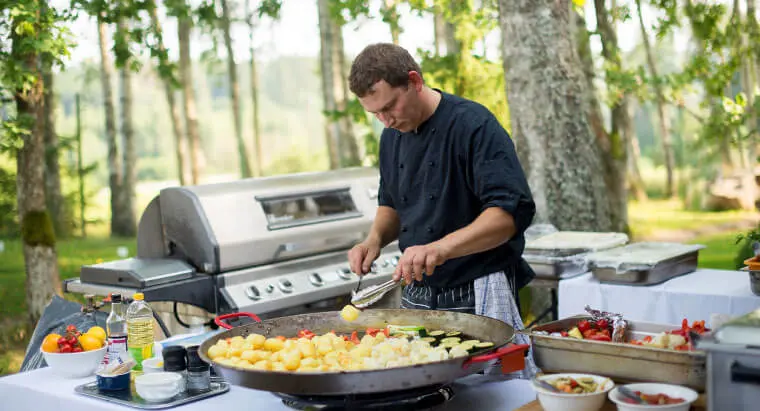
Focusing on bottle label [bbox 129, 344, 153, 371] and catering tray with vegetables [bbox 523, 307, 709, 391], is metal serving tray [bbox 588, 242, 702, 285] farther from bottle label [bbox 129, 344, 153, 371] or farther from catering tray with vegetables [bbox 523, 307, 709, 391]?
bottle label [bbox 129, 344, 153, 371]

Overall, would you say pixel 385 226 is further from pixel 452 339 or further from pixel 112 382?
pixel 112 382

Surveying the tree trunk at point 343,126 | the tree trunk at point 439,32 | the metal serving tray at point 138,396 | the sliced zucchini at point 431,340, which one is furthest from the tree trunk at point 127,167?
the sliced zucchini at point 431,340

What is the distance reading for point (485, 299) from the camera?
9.03ft

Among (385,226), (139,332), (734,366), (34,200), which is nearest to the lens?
(734,366)

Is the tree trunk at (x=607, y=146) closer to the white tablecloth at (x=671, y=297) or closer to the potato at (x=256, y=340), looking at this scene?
the white tablecloth at (x=671, y=297)

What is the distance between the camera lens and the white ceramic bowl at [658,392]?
1759mm

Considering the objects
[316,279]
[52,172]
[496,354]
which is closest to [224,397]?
[496,354]

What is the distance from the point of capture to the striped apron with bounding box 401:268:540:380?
9.02 ft

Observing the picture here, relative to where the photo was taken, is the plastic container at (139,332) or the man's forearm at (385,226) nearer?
the plastic container at (139,332)

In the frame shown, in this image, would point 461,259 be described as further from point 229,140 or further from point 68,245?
point 229,140

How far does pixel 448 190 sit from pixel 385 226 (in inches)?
15.6

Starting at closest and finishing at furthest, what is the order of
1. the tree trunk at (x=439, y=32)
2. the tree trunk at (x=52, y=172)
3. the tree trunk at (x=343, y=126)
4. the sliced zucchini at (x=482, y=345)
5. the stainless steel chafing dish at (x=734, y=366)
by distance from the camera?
the stainless steel chafing dish at (x=734, y=366) < the sliced zucchini at (x=482, y=345) < the tree trunk at (x=52, y=172) < the tree trunk at (x=343, y=126) < the tree trunk at (x=439, y=32)

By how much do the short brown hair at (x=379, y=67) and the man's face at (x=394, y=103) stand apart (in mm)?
21

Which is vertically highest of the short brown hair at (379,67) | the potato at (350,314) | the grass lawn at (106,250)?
the short brown hair at (379,67)
